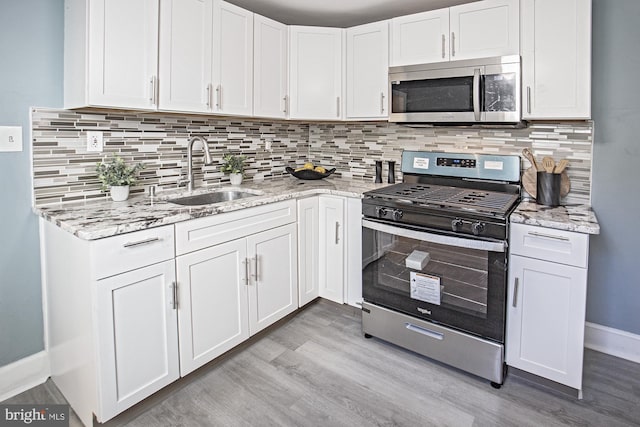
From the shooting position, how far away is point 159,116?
2355 millimetres

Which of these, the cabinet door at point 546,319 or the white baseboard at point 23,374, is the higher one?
the cabinet door at point 546,319

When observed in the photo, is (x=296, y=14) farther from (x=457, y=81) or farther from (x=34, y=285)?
(x=34, y=285)

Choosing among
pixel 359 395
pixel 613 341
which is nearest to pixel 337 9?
pixel 359 395

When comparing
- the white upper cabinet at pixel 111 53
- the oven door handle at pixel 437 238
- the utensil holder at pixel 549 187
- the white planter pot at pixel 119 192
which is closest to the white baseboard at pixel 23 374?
the white planter pot at pixel 119 192

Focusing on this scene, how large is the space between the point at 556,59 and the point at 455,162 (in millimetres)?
839

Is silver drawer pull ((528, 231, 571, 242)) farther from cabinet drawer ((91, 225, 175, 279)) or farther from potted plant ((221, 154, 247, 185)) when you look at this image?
potted plant ((221, 154, 247, 185))

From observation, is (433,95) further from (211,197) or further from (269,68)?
(211,197)

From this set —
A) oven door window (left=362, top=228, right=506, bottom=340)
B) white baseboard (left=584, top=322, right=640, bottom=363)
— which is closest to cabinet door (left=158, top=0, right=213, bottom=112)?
oven door window (left=362, top=228, right=506, bottom=340)

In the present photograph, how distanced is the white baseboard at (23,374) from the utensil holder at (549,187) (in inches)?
111

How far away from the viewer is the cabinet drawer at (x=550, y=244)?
1.75m

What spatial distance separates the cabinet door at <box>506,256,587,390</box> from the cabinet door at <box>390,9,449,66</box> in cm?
139

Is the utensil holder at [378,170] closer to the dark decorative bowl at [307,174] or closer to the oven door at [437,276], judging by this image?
the dark decorative bowl at [307,174]

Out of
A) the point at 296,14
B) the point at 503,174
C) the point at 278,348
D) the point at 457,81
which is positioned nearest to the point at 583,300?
the point at 503,174

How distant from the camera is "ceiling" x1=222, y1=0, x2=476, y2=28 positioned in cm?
260
